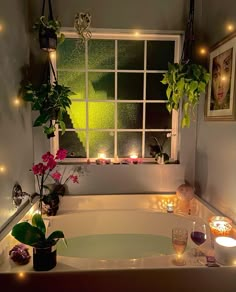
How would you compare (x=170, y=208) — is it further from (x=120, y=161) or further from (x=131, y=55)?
(x=131, y=55)

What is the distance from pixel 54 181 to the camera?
2.32 m

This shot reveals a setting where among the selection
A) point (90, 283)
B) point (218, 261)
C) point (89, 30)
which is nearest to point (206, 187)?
point (218, 261)

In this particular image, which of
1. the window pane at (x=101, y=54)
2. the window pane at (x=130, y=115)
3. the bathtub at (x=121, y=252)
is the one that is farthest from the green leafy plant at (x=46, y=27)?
the bathtub at (x=121, y=252)

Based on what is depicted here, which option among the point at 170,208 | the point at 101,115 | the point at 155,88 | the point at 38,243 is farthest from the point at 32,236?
the point at 155,88

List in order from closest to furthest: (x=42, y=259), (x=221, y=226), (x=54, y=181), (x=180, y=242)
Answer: (x=42, y=259)
(x=180, y=242)
(x=221, y=226)
(x=54, y=181)

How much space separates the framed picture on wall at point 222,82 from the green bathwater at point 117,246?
1.15 metres

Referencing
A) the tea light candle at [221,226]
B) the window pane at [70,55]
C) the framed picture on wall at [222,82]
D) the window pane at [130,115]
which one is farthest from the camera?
the window pane at [130,115]

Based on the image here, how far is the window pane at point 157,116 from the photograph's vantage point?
245cm

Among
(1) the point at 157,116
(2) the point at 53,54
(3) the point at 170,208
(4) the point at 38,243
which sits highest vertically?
(2) the point at 53,54

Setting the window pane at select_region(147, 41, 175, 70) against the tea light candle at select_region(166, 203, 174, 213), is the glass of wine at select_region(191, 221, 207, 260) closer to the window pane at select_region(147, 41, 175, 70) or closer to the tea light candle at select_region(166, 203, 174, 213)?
the tea light candle at select_region(166, 203, 174, 213)

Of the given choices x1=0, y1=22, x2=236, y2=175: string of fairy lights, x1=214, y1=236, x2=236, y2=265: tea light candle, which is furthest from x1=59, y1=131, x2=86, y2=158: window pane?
x1=214, y1=236, x2=236, y2=265: tea light candle

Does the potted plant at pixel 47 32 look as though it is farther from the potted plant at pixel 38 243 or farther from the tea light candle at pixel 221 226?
the tea light candle at pixel 221 226

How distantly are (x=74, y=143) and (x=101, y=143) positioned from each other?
268 millimetres

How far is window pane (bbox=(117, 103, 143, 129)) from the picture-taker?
2438mm
